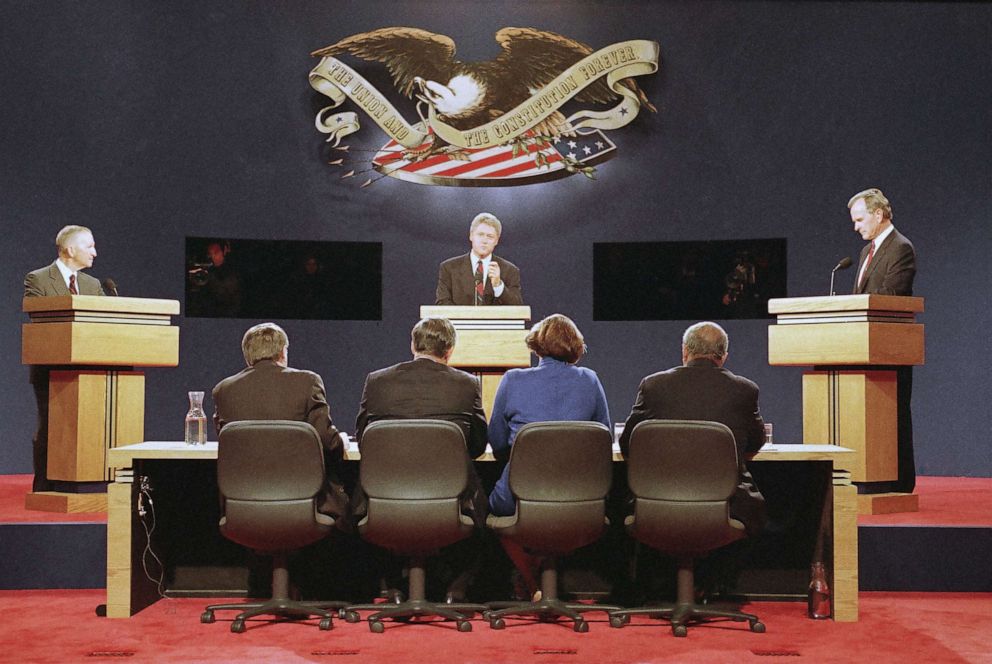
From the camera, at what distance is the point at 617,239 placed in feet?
24.4

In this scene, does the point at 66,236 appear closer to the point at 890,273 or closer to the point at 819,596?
the point at 819,596

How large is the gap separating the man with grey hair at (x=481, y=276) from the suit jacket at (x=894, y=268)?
210cm

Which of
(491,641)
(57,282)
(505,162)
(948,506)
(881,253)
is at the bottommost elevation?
(491,641)

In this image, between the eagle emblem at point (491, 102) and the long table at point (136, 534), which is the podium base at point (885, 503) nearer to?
the long table at point (136, 534)

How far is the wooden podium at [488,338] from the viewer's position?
16.0ft

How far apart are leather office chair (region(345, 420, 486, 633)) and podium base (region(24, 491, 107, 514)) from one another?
1996 millimetres

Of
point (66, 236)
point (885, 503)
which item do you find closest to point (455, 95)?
point (66, 236)

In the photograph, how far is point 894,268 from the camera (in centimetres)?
506

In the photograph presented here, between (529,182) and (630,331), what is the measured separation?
4.76 feet

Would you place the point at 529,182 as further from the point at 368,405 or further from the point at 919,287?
the point at 368,405

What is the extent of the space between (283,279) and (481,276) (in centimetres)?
219

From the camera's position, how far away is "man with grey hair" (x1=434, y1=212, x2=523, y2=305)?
5742mm

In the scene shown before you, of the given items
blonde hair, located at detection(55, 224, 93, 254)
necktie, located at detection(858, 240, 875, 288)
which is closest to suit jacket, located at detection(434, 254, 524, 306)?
necktie, located at detection(858, 240, 875, 288)

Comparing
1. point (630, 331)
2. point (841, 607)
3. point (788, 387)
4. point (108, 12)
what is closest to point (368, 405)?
point (841, 607)
